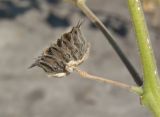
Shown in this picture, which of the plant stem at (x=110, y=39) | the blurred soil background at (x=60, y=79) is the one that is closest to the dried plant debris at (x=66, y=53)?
the plant stem at (x=110, y=39)

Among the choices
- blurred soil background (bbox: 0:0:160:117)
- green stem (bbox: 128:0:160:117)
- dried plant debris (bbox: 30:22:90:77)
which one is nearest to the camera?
green stem (bbox: 128:0:160:117)

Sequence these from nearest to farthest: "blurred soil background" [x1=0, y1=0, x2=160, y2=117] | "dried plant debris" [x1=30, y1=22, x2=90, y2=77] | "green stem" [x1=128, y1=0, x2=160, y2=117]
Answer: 1. "green stem" [x1=128, y1=0, x2=160, y2=117]
2. "dried plant debris" [x1=30, y1=22, x2=90, y2=77]
3. "blurred soil background" [x1=0, y1=0, x2=160, y2=117]

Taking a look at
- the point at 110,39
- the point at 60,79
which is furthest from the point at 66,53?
the point at 60,79

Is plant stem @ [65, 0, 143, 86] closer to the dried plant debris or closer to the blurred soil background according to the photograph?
the dried plant debris

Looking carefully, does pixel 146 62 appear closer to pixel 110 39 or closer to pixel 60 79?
pixel 110 39

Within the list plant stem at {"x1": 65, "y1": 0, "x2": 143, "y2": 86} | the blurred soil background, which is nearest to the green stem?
plant stem at {"x1": 65, "y1": 0, "x2": 143, "y2": 86}

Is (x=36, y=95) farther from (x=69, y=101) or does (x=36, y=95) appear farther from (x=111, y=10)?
(x=111, y=10)
